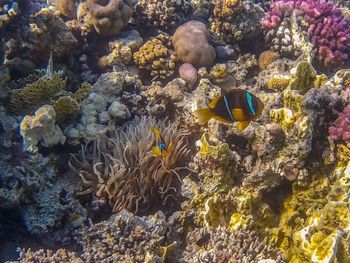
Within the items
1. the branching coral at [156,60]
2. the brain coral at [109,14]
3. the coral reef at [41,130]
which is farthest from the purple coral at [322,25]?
the coral reef at [41,130]

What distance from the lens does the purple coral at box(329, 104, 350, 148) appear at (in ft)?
11.2

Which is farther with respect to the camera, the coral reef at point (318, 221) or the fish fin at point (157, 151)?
the fish fin at point (157, 151)

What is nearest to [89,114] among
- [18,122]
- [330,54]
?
[18,122]

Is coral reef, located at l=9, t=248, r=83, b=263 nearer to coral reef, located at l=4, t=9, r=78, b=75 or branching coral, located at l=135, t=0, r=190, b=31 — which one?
coral reef, located at l=4, t=9, r=78, b=75

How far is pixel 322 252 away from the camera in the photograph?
2.64 m

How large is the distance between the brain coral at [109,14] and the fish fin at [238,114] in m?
2.94

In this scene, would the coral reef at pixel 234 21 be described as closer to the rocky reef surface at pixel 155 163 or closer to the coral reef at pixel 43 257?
the rocky reef surface at pixel 155 163

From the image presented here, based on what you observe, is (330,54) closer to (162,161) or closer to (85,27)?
(162,161)

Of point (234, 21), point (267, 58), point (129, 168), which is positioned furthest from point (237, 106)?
point (234, 21)

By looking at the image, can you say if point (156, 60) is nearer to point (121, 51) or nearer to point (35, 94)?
point (121, 51)

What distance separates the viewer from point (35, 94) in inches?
151

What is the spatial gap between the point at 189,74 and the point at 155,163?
1.71 metres

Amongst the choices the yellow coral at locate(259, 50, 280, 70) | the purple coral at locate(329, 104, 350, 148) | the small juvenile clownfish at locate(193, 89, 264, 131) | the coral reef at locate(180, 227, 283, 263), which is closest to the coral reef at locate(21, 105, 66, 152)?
the small juvenile clownfish at locate(193, 89, 264, 131)

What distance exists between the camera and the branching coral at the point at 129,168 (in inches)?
143
